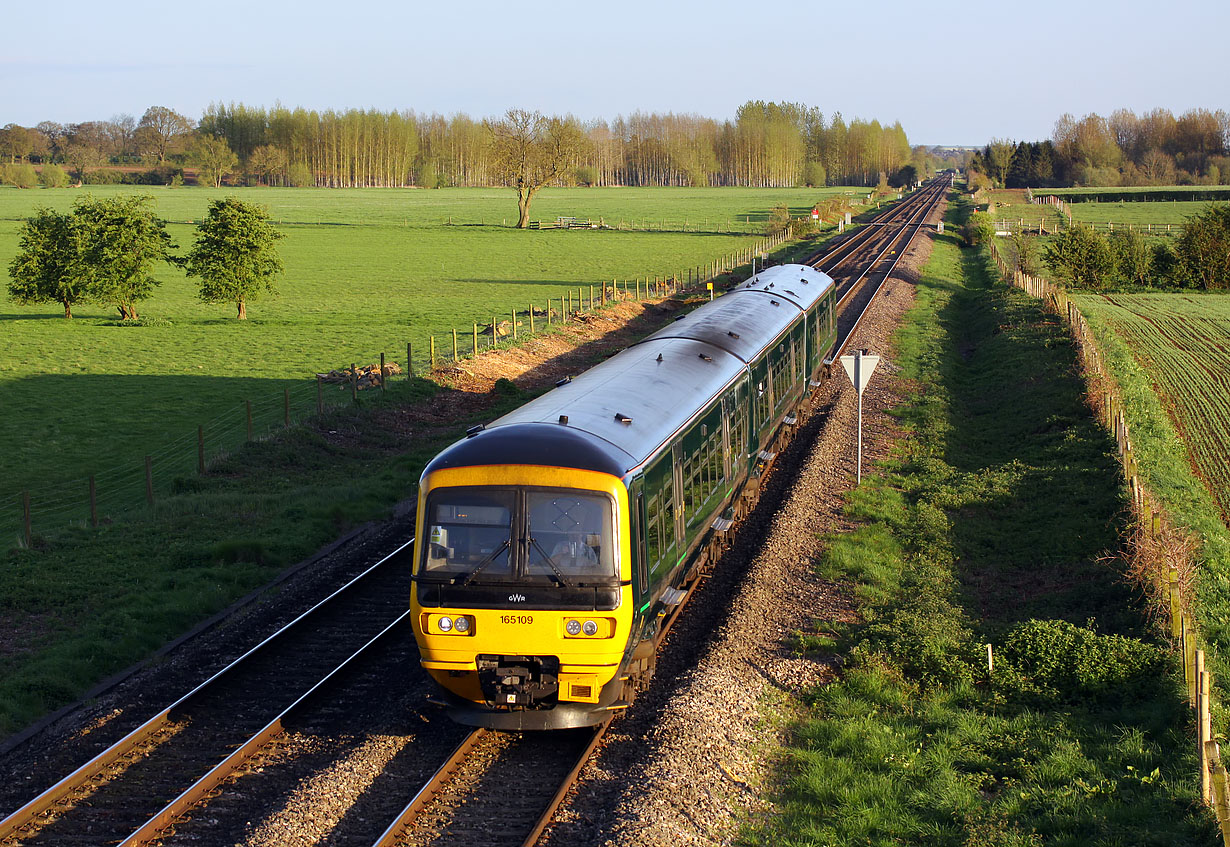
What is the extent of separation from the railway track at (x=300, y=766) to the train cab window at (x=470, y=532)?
1.67 m

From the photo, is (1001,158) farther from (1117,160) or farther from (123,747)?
(123,747)

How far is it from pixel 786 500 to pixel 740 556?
2.55 meters

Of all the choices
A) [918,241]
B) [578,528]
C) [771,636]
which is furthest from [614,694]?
[918,241]

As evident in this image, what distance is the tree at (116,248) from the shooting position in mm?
45562

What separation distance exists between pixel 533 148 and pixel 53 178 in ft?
328

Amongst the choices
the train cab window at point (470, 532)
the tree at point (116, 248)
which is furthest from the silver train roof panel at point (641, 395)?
the tree at point (116, 248)

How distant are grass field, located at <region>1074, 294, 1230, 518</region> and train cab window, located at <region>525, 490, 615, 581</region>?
13517 mm

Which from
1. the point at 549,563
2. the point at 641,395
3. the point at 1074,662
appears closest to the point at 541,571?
the point at 549,563

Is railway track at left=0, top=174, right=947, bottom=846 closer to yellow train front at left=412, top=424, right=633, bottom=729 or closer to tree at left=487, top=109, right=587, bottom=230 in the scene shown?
yellow train front at left=412, top=424, right=633, bottom=729

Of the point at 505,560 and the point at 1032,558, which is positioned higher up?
the point at 505,560

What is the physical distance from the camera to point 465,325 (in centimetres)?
4375

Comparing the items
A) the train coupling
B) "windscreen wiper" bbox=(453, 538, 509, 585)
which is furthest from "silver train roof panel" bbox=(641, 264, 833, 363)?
the train coupling

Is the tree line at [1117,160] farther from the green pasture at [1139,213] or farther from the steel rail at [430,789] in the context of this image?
the steel rail at [430,789]

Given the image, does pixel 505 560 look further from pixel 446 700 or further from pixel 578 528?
pixel 446 700
